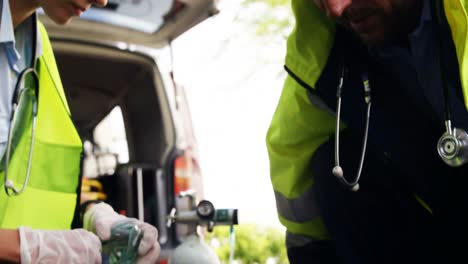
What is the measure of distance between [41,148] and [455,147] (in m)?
1.16

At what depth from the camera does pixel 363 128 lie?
1.88 m

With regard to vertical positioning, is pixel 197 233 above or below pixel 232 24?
below

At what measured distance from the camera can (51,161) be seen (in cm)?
220

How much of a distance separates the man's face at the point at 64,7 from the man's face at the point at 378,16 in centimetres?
67

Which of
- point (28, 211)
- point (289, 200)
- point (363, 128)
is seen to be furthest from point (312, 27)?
point (28, 211)

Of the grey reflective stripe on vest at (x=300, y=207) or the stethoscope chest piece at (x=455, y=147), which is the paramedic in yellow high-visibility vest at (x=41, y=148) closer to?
the grey reflective stripe on vest at (x=300, y=207)

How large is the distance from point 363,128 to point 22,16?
0.96m

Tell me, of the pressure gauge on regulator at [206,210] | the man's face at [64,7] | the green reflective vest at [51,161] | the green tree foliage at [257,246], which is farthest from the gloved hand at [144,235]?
the green tree foliage at [257,246]

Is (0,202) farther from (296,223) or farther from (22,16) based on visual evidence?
(296,223)

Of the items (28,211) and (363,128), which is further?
(28,211)

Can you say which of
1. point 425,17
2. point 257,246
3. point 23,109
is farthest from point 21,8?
point 257,246

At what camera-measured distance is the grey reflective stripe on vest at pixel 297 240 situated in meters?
2.15

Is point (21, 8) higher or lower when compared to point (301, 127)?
higher

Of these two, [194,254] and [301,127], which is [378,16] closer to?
[301,127]
